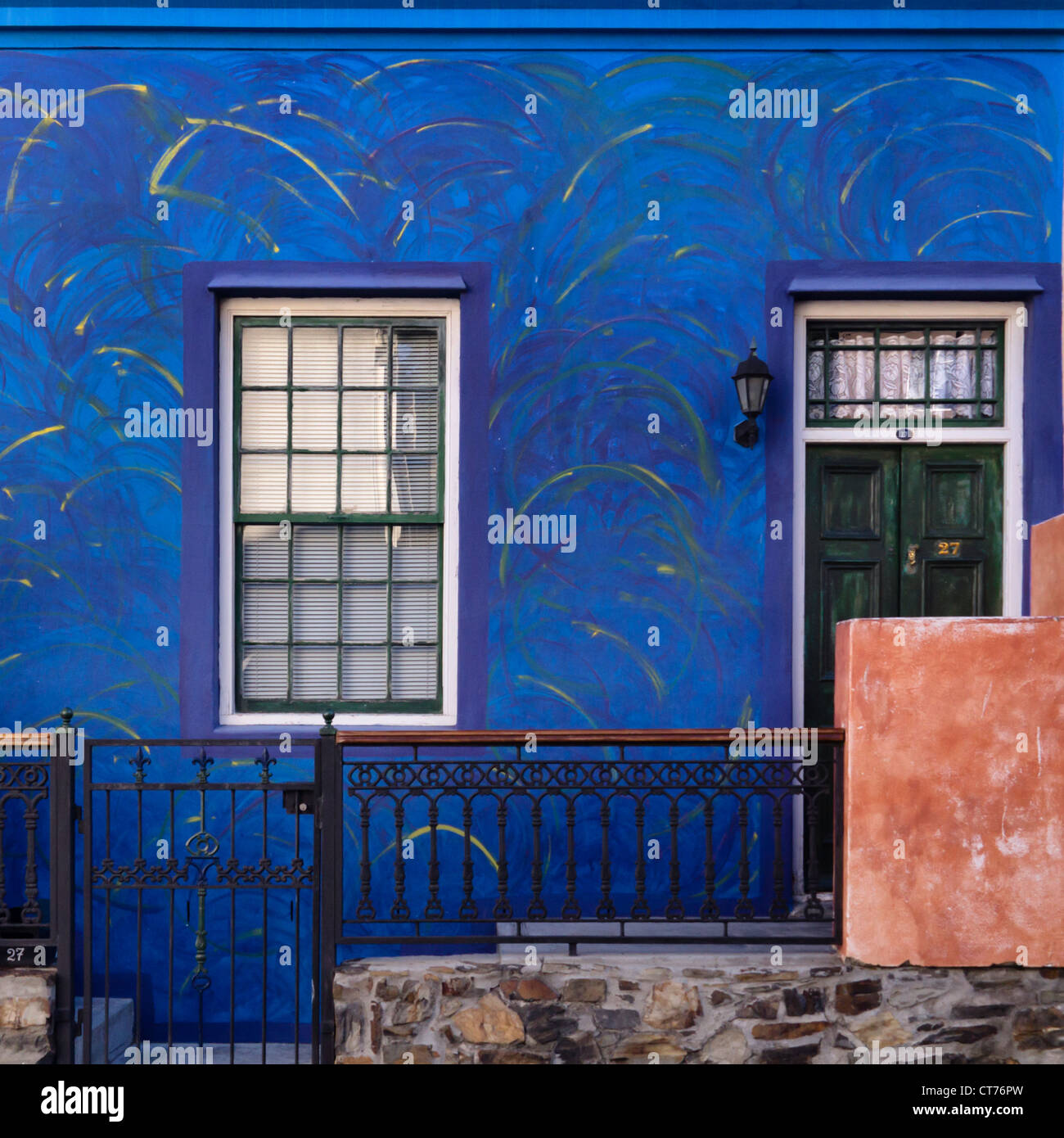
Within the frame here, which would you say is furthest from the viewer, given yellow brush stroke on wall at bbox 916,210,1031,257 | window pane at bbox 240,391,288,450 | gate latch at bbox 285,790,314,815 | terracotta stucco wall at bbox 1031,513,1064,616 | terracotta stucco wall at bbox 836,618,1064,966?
window pane at bbox 240,391,288,450

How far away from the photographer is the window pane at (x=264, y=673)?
17.7ft

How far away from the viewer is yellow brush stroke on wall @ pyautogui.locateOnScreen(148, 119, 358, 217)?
17.2 ft

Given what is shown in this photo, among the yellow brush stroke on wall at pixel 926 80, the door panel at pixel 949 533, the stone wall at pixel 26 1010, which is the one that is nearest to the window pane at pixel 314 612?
the stone wall at pixel 26 1010

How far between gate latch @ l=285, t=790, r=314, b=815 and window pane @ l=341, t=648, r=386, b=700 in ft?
3.51

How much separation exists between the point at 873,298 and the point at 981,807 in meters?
2.88

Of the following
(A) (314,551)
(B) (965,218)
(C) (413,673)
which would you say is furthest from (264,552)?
(B) (965,218)

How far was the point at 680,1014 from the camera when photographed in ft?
13.7

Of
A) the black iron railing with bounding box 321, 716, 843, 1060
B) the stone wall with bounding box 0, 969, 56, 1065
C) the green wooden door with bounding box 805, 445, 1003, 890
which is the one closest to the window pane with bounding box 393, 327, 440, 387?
the black iron railing with bounding box 321, 716, 843, 1060

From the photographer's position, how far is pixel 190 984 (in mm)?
5082

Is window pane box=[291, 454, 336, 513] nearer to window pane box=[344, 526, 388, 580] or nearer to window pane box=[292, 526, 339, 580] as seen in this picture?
window pane box=[292, 526, 339, 580]

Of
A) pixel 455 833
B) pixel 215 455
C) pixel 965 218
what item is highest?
pixel 965 218

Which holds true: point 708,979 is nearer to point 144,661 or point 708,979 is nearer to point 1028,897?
point 1028,897

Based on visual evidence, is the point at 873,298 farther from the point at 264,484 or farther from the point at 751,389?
the point at 264,484

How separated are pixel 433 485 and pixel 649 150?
226 centimetres
